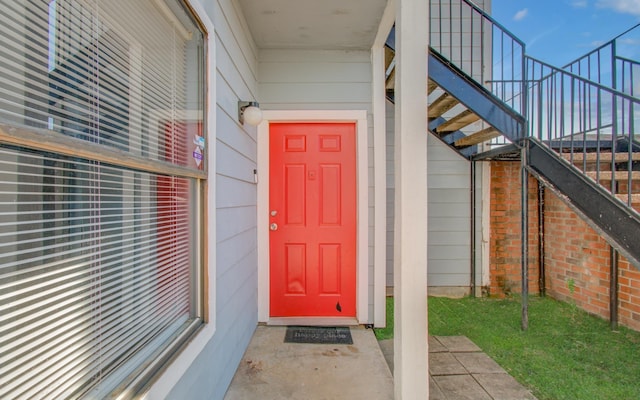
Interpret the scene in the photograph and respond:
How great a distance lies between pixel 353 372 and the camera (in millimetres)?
2047

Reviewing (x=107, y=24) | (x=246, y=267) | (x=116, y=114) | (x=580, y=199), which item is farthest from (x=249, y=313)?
(x=580, y=199)

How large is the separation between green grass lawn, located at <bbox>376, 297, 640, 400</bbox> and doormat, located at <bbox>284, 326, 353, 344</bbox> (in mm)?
323

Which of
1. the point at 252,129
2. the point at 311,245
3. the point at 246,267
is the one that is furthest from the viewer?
the point at 311,245

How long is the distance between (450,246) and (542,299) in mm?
1143

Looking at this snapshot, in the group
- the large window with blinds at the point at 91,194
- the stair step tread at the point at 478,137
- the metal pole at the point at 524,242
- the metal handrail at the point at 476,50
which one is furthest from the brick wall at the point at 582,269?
the large window with blinds at the point at 91,194

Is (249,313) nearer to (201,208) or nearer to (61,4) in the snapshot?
(201,208)

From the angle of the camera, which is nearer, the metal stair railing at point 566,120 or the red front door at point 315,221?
the metal stair railing at point 566,120

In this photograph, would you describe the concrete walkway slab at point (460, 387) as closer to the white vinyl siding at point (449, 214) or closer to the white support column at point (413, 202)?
the white support column at point (413, 202)

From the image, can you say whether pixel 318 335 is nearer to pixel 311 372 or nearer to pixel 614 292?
pixel 311 372

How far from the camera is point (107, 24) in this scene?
0.87 metres

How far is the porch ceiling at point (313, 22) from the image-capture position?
216 centimetres

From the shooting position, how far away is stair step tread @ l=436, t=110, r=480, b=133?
8.95 feet

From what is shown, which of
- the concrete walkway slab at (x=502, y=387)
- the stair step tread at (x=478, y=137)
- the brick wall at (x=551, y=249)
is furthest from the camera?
the brick wall at (x=551, y=249)

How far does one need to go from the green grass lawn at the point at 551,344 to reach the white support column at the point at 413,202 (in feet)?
2.94
